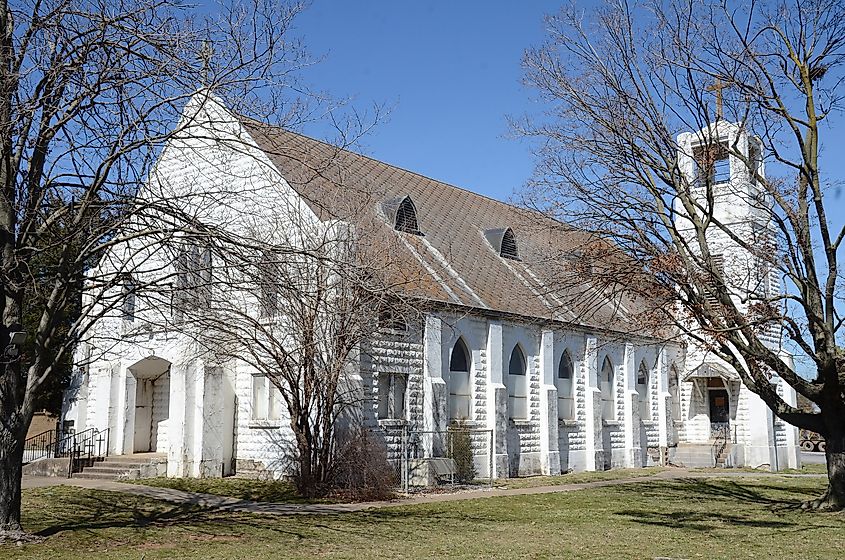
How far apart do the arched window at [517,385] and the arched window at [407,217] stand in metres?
5.04

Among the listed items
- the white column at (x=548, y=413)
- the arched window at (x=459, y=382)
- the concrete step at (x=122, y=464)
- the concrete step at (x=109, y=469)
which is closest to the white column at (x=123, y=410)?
the concrete step at (x=122, y=464)

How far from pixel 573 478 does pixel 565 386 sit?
415 cm

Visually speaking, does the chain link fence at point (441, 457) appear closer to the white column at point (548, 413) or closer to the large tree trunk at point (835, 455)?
the white column at point (548, 413)

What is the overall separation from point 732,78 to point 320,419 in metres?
11.8

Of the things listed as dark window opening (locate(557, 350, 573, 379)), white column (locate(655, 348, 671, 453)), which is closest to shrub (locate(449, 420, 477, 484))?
dark window opening (locate(557, 350, 573, 379))

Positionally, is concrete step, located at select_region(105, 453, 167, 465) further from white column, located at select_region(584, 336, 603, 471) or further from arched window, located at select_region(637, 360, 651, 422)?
arched window, located at select_region(637, 360, 651, 422)

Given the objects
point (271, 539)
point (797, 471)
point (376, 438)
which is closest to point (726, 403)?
point (797, 471)

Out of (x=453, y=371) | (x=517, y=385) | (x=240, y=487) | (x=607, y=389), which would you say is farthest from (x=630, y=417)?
(x=240, y=487)

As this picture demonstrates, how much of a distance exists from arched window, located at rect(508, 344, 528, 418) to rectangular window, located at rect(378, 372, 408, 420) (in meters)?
5.20

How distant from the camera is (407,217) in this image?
2836cm

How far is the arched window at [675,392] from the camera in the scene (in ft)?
123

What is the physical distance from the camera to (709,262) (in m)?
17.8

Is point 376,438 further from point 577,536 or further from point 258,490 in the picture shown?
point 577,536

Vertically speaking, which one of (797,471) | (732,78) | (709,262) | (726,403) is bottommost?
(797,471)
